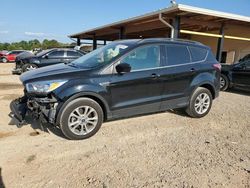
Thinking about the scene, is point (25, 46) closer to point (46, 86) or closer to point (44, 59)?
point (44, 59)

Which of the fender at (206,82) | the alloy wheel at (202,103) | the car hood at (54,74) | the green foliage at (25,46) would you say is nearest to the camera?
the car hood at (54,74)

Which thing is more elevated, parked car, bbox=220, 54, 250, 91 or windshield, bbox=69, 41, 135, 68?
windshield, bbox=69, 41, 135, 68

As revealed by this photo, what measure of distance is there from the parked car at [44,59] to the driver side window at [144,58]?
833cm

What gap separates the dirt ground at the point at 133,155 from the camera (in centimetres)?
303

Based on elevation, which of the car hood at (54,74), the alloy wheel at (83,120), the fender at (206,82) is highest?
the car hood at (54,74)

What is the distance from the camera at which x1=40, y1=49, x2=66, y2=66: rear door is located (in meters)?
12.9

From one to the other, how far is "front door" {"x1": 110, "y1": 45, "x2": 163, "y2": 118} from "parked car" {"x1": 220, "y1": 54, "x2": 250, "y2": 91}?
17.6 ft

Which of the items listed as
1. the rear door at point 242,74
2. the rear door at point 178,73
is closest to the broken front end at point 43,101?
the rear door at point 178,73

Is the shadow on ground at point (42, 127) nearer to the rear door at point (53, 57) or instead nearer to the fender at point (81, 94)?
the fender at point (81, 94)

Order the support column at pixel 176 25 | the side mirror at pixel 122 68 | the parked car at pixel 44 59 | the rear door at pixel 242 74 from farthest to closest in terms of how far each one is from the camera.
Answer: the parked car at pixel 44 59 → the support column at pixel 176 25 → the rear door at pixel 242 74 → the side mirror at pixel 122 68

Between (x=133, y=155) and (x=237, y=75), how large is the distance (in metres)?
7.06

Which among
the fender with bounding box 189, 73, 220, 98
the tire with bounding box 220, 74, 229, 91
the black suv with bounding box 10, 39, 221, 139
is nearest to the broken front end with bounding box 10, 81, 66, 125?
the black suv with bounding box 10, 39, 221, 139

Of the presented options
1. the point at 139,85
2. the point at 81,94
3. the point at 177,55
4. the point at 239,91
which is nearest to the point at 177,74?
the point at 177,55

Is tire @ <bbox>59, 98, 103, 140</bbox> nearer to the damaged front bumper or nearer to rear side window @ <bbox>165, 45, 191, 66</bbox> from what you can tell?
the damaged front bumper
